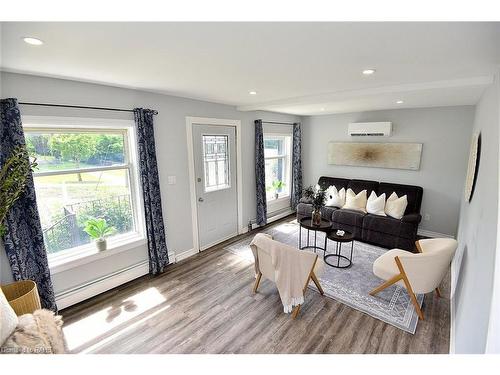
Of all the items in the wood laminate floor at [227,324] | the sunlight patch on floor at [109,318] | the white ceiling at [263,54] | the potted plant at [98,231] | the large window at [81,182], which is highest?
the white ceiling at [263,54]

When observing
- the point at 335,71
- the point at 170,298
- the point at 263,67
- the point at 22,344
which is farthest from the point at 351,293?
the point at 22,344

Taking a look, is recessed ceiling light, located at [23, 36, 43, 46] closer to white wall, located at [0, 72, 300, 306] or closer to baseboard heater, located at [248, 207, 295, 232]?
white wall, located at [0, 72, 300, 306]

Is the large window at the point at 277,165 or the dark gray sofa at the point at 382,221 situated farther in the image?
the large window at the point at 277,165

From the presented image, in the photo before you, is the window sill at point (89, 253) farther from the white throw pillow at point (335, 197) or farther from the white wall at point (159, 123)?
the white throw pillow at point (335, 197)

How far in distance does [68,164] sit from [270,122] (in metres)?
3.41

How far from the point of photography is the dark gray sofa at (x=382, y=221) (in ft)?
11.9

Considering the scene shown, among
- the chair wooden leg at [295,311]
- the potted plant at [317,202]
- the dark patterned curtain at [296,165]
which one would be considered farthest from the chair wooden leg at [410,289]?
the dark patterned curtain at [296,165]

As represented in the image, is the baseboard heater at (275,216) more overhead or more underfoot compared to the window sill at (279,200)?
more underfoot

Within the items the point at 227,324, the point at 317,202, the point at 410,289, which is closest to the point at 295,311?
the point at 227,324

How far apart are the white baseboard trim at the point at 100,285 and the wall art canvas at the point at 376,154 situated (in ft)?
13.8

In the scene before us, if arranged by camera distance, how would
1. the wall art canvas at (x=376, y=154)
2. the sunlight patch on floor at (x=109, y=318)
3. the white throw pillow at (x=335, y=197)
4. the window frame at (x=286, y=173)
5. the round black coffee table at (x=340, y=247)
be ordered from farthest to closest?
the window frame at (x=286, y=173)
the white throw pillow at (x=335, y=197)
the wall art canvas at (x=376, y=154)
the round black coffee table at (x=340, y=247)
the sunlight patch on floor at (x=109, y=318)

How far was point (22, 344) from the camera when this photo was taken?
4.32 feet

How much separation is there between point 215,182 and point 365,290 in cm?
259

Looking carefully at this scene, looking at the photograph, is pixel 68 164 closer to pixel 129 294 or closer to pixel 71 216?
pixel 71 216
